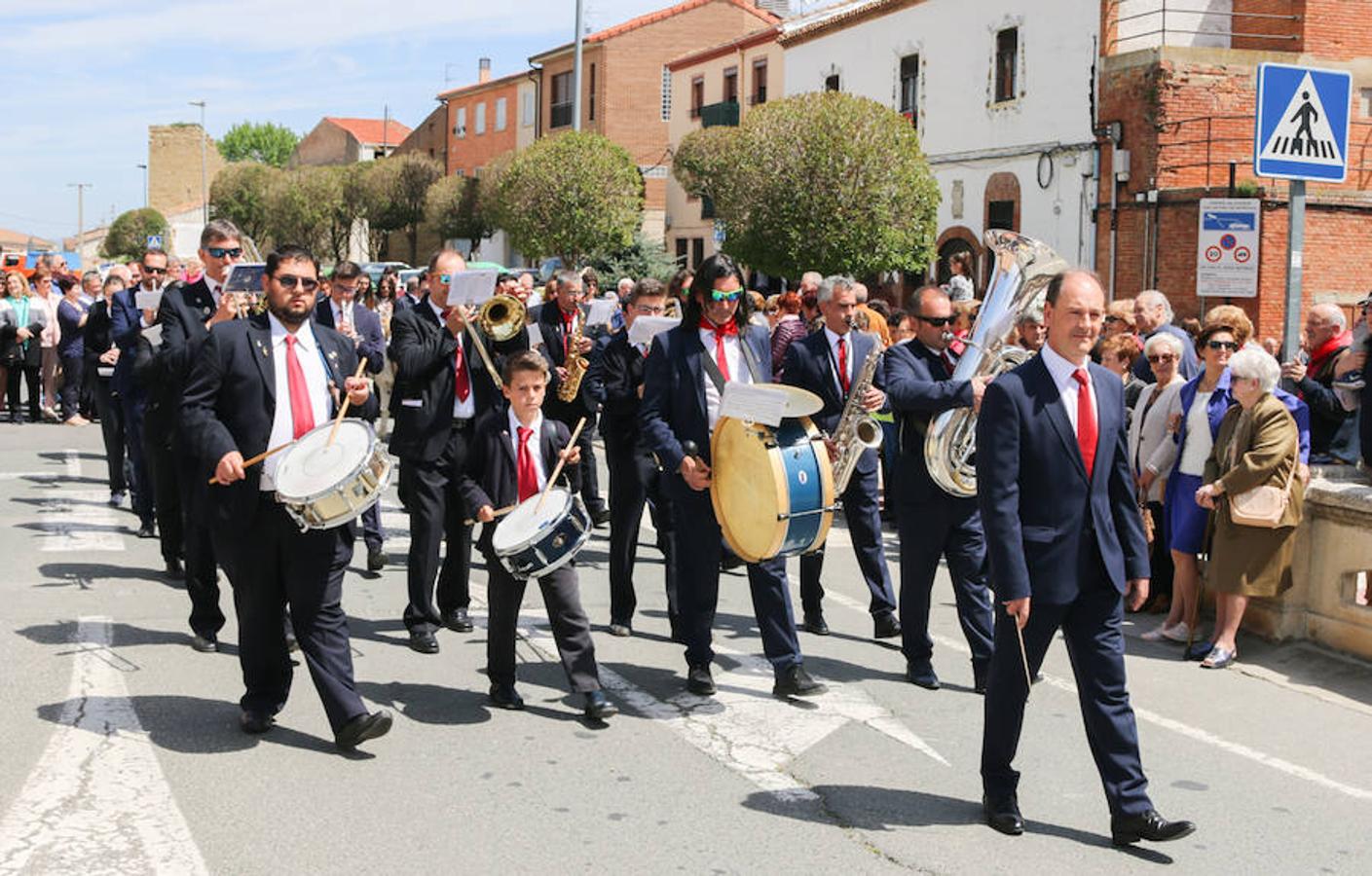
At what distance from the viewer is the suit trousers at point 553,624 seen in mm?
6789

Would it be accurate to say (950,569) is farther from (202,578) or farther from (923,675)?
(202,578)

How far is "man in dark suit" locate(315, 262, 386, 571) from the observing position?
9859mm

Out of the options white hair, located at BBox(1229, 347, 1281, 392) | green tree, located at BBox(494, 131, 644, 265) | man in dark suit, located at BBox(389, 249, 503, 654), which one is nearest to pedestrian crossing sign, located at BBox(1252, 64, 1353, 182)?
white hair, located at BBox(1229, 347, 1281, 392)

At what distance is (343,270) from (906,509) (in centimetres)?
632

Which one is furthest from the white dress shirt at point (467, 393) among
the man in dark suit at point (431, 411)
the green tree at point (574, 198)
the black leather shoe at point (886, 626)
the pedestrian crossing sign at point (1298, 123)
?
the green tree at point (574, 198)

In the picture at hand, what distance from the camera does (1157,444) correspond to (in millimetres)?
9430

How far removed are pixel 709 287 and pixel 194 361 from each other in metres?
2.66

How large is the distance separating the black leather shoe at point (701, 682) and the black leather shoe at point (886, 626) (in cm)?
162

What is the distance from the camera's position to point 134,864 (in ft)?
16.1

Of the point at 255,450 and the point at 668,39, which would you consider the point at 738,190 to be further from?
the point at 668,39

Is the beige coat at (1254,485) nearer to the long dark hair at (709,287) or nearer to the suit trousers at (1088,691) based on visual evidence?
the long dark hair at (709,287)

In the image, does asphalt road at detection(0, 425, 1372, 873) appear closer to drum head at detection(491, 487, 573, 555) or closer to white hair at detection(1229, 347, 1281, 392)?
drum head at detection(491, 487, 573, 555)

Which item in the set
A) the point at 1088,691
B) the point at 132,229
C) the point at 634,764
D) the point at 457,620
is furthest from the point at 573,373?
the point at 132,229

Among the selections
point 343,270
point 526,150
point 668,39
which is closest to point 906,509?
point 343,270
